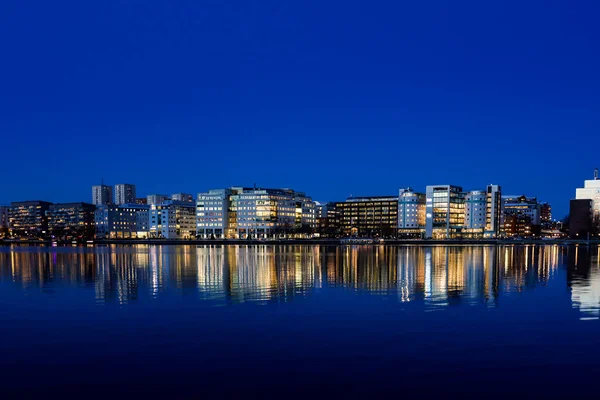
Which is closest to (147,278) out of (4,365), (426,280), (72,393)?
(426,280)

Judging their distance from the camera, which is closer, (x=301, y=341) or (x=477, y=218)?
(x=301, y=341)

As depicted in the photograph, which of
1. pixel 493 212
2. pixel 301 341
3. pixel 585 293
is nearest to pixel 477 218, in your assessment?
pixel 493 212

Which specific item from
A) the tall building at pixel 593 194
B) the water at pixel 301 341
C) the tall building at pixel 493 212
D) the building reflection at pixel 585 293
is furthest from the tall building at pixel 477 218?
the water at pixel 301 341

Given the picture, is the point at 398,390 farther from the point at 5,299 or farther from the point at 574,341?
the point at 5,299

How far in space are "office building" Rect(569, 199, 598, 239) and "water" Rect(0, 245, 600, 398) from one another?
153444mm

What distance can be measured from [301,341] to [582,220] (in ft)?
574

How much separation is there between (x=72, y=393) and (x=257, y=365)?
4.72 m

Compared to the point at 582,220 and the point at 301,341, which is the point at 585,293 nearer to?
the point at 301,341

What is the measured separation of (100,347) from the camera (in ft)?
52.2

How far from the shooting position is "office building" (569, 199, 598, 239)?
16238 centimetres

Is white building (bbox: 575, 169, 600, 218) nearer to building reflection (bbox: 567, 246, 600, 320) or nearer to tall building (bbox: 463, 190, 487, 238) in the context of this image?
tall building (bbox: 463, 190, 487, 238)

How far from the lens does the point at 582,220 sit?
538 ft

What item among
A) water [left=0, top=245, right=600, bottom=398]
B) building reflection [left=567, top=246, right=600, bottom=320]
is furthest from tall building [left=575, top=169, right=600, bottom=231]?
water [left=0, top=245, right=600, bottom=398]

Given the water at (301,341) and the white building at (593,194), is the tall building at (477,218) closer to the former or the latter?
the white building at (593,194)
